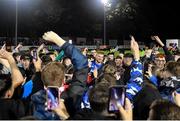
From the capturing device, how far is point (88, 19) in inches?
2371

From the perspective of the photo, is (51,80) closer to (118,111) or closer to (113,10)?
(118,111)

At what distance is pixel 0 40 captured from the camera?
160 ft

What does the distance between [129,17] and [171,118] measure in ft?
179

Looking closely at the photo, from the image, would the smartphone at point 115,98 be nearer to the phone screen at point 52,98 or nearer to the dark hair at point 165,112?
the dark hair at point 165,112

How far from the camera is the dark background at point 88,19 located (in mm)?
57406

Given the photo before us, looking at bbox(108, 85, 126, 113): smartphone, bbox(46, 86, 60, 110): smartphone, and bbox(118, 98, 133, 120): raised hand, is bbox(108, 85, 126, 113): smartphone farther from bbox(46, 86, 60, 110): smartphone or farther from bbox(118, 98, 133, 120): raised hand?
bbox(46, 86, 60, 110): smartphone

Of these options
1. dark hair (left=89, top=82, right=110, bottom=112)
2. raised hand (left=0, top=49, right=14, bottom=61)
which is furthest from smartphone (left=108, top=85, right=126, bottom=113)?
raised hand (left=0, top=49, right=14, bottom=61)

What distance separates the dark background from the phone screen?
52.2 m

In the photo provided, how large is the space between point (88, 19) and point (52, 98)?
5587 cm

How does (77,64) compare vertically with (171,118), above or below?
above

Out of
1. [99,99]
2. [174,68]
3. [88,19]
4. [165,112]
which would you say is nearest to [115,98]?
[99,99]

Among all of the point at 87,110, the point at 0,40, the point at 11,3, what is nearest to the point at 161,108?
the point at 87,110

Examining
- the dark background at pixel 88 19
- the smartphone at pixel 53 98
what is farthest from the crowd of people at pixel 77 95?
the dark background at pixel 88 19

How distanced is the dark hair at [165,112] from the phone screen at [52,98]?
91 cm
